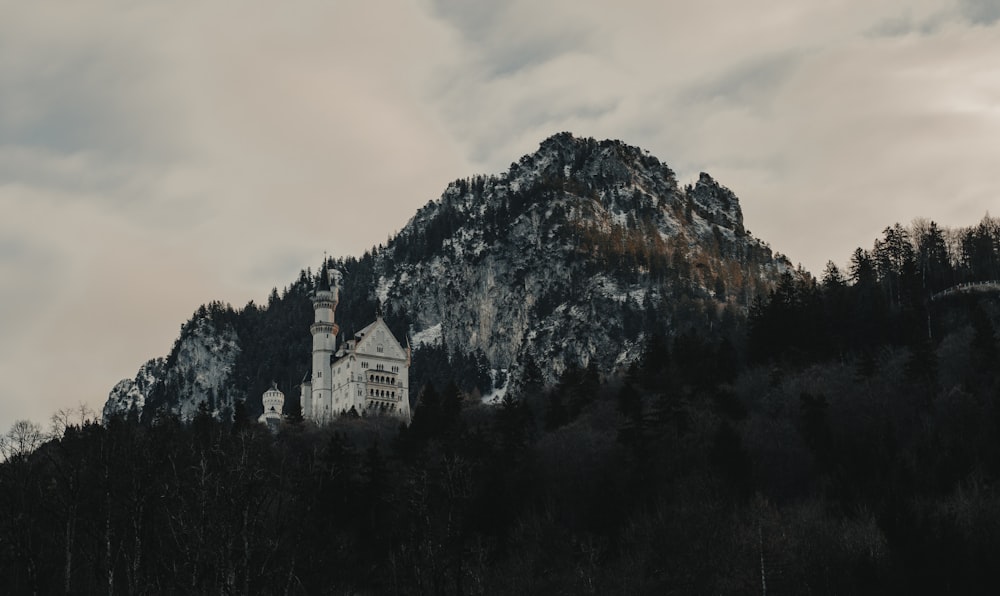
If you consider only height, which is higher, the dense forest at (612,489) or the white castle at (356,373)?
the white castle at (356,373)

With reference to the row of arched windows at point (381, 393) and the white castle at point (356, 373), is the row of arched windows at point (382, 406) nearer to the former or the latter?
the white castle at point (356, 373)

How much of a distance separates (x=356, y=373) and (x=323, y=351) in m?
10.7

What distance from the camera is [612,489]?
67750mm

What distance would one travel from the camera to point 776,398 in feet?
271

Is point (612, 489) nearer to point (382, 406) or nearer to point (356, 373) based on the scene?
point (382, 406)

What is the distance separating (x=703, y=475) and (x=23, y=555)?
129 feet

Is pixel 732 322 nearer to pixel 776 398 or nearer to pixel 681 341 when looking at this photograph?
pixel 681 341

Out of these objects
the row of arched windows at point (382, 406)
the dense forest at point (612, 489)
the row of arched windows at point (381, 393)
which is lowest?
the dense forest at point (612, 489)

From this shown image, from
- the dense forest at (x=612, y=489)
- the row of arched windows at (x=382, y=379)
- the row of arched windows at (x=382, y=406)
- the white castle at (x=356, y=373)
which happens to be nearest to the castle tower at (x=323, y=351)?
the white castle at (x=356, y=373)

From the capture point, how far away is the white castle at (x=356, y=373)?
138500 mm

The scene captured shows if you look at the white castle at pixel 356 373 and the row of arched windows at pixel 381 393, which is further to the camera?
the row of arched windows at pixel 381 393

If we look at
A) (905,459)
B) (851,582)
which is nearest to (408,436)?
(905,459)

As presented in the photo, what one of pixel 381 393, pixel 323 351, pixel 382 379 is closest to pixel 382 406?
pixel 381 393

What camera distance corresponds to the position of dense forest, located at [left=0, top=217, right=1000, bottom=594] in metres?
48.4
